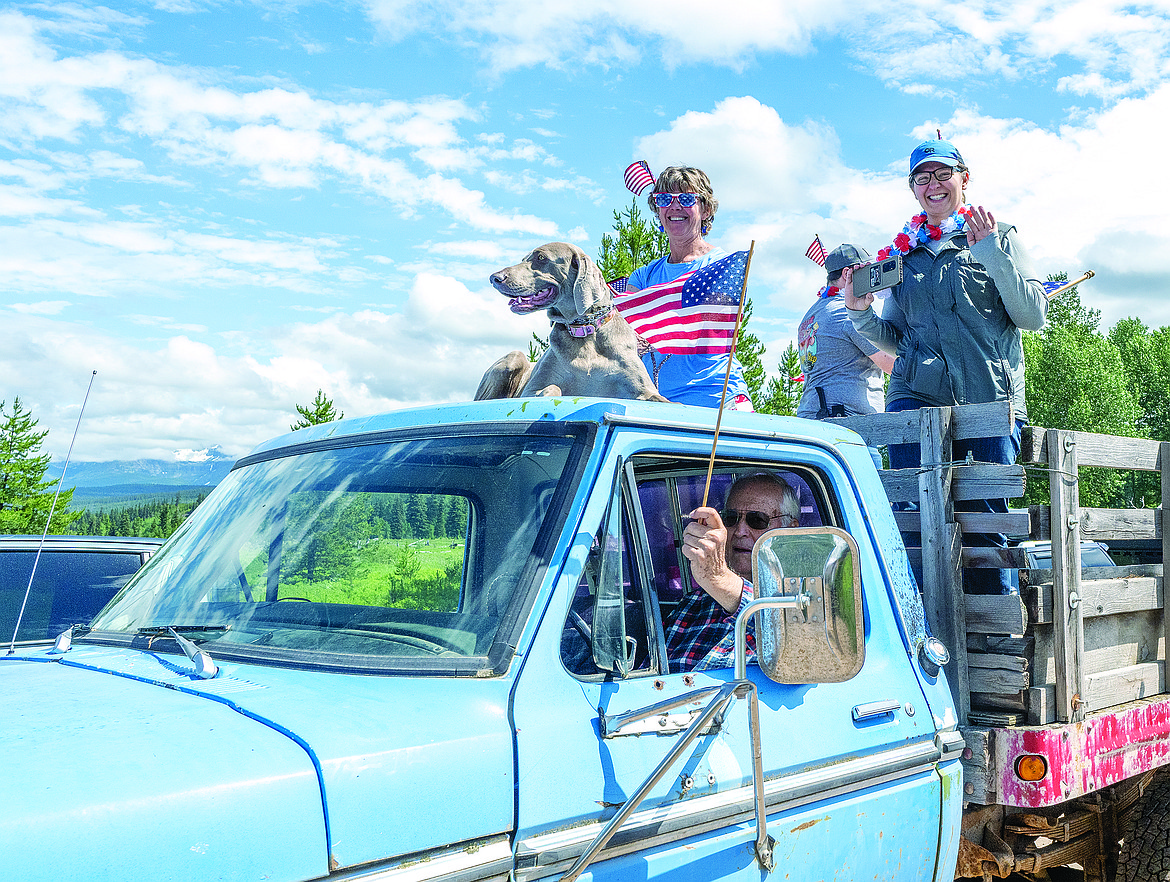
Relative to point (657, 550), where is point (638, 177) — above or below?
above

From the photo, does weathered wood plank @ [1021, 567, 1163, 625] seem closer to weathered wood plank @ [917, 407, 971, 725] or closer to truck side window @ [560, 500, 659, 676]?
weathered wood plank @ [917, 407, 971, 725]

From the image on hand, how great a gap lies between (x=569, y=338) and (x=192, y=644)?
256 centimetres

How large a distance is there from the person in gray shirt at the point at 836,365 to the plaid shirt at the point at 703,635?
2887 mm

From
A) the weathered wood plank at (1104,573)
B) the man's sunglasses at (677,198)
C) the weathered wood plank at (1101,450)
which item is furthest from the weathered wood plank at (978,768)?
the man's sunglasses at (677,198)

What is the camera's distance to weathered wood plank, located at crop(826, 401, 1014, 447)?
10.7 ft

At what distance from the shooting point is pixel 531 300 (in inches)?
174

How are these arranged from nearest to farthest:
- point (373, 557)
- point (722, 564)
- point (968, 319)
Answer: point (373, 557)
point (722, 564)
point (968, 319)

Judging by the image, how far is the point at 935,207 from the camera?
15.8 feet

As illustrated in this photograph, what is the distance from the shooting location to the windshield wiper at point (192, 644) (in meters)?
2.03

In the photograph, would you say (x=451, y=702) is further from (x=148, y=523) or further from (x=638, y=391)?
(x=148, y=523)

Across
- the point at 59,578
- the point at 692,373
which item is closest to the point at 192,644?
the point at 692,373

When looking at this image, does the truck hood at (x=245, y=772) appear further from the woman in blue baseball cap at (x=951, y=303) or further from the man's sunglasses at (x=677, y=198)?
the man's sunglasses at (x=677, y=198)

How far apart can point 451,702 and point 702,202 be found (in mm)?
3505

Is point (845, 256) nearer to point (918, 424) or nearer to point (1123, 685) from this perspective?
point (918, 424)
